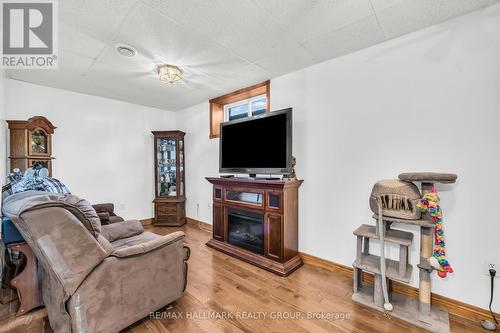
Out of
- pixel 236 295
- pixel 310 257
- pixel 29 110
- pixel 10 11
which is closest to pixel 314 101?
pixel 310 257

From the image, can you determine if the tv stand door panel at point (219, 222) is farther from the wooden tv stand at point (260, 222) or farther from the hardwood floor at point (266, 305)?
the hardwood floor at point (266, 305)

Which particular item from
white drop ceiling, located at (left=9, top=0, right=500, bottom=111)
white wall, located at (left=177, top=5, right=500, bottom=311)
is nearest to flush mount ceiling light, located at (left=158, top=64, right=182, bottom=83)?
white drop ceiling, located at (left=9, top=0, right=500, bottom=111)

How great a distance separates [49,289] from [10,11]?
2.27 meters

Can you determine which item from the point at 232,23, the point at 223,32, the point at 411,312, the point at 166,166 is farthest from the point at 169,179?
the point at 411,312

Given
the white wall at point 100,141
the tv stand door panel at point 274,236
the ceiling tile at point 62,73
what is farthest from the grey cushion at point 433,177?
the white wall at point 100,141

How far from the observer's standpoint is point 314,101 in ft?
8.81

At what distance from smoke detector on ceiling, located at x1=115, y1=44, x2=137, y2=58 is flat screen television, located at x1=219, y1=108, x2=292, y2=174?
1438mm

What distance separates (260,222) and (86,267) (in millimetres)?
1843

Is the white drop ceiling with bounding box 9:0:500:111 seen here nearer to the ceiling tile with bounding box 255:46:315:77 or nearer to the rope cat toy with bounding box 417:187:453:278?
the ceiling tile with bounding box 255:46:315:77

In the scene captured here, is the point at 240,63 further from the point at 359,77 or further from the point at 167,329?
Answer: the point at 167,329

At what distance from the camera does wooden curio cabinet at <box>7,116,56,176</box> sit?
2.91 m

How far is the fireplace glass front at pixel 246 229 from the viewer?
2.75 metres

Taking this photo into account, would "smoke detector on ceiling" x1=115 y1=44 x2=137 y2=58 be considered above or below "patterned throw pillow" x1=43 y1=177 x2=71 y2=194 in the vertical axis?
above

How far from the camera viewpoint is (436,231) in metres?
1.71
